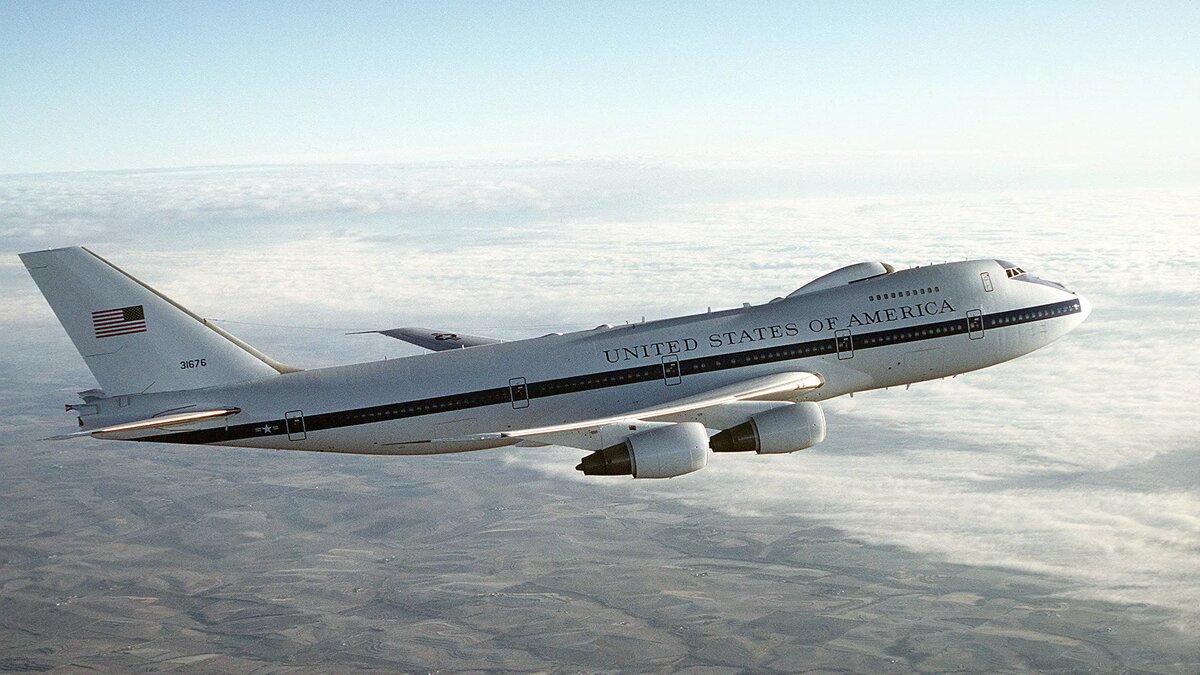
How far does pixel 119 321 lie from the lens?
152ft

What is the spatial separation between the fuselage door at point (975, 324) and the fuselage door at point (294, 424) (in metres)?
32.7

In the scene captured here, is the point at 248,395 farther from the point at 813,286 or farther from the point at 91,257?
the point at 813,286

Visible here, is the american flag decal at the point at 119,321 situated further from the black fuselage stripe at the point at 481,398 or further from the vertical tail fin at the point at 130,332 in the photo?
the black fuselage stripe at the point at 481,398

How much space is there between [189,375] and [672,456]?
23.2 metres

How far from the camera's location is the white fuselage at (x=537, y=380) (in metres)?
46.8

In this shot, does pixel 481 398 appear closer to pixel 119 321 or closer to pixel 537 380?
pixel 537 380

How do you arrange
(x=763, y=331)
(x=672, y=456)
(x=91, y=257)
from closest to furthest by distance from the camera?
1. (x=672, y=456)
2. (x=91, y=257)
3. (x=763, y=331)

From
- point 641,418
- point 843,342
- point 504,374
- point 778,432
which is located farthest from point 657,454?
point 843,342

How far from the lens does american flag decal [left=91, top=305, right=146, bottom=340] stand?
4588cm

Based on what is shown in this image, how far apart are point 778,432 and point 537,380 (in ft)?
36.8

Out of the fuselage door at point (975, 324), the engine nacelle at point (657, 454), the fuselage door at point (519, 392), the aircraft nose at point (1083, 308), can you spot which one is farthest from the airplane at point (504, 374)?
the aircraft nose at point (1083, 308)

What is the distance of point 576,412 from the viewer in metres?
47.1

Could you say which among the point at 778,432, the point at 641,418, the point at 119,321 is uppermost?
the point at 119,321

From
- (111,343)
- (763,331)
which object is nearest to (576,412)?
(763,331)
